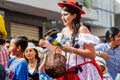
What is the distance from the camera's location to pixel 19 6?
51.3 ft

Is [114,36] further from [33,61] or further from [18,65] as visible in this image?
[18,65]

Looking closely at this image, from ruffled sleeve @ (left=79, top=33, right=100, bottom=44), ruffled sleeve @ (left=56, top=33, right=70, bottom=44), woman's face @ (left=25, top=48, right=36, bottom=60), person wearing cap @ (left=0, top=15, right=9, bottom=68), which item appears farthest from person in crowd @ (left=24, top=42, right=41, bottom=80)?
ruffled sleeve @ (left=79, top=33, right=100, bottom=44)

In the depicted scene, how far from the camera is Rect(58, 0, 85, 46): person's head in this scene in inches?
203

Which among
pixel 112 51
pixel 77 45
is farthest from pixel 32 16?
pixel 77 45

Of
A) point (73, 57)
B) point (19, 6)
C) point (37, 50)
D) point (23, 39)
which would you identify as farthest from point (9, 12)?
point (73, 57)

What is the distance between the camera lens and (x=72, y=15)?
5.18 metres

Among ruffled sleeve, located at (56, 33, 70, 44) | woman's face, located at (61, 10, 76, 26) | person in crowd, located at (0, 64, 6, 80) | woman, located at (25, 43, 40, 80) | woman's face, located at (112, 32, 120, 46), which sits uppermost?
woman's face, located at (61, 10, 76, 26)

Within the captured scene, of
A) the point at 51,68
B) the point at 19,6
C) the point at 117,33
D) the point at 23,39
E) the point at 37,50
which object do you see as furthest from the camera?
the point at 19,6

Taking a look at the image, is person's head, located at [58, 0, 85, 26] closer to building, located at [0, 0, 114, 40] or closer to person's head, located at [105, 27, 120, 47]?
person's head, located at [105, 27, 120, 47]

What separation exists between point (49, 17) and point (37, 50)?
408 inches

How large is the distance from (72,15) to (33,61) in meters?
3.02

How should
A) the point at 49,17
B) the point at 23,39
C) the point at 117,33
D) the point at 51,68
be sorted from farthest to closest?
the point at 49,17 < the point at 117,33 < the point at 23,39 < the point at 51,68

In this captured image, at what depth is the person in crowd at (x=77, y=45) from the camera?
5.05 m

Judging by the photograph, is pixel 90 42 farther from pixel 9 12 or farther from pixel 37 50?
pixel 9 12
